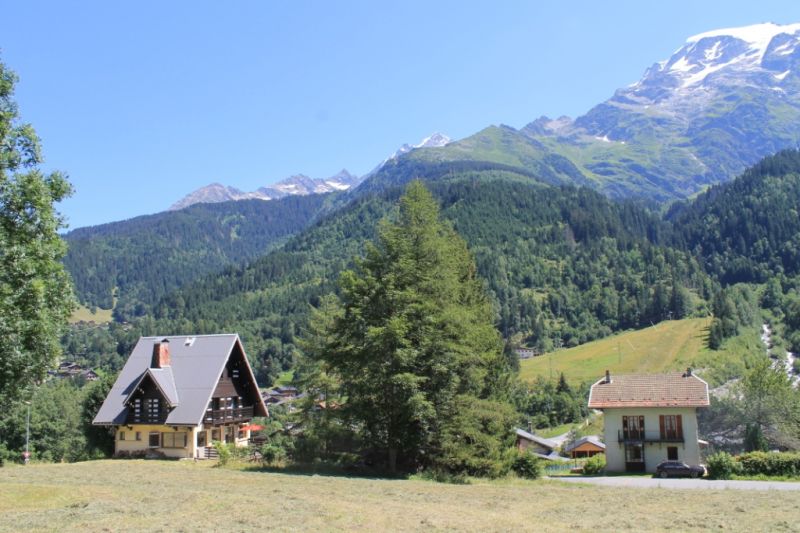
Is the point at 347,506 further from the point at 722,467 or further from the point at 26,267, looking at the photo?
the point at 722,467

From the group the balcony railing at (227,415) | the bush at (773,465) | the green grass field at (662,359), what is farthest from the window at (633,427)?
the green grass field at (662,359)

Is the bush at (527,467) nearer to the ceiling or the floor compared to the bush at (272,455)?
nearer to the floor

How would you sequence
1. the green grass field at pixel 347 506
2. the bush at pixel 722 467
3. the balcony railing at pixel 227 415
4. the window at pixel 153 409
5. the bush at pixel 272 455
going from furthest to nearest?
→ the balcony railing at pixel 227 415, the window at pixel 153 409, the bush at pixel 722 467, the bush at pixel 272 455, the green grass field at pixel 347 506

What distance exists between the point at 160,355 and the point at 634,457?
1631 inches

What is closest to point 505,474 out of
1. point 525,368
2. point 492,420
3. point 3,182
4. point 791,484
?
point 492,420

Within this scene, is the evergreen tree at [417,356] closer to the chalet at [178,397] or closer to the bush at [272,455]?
the bush at [272,455]

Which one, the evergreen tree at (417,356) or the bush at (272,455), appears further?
the bush at (272,455)

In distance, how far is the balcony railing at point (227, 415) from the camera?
55459mm

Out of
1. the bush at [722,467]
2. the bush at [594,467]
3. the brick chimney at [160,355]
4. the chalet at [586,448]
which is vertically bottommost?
the chalet at [586,448]

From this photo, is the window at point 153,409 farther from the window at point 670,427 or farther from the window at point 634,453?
the window at point 670,427

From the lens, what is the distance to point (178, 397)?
2151 inches

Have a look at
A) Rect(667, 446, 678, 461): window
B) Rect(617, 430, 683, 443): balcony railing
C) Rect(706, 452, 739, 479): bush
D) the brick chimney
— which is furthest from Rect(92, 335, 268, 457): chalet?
Rect(667, 446, 678, 461): window

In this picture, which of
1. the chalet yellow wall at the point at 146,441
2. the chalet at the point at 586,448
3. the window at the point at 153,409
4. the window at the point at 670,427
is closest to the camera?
the chalet yellow wall at the point at 146,441

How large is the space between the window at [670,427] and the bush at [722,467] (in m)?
15.7
